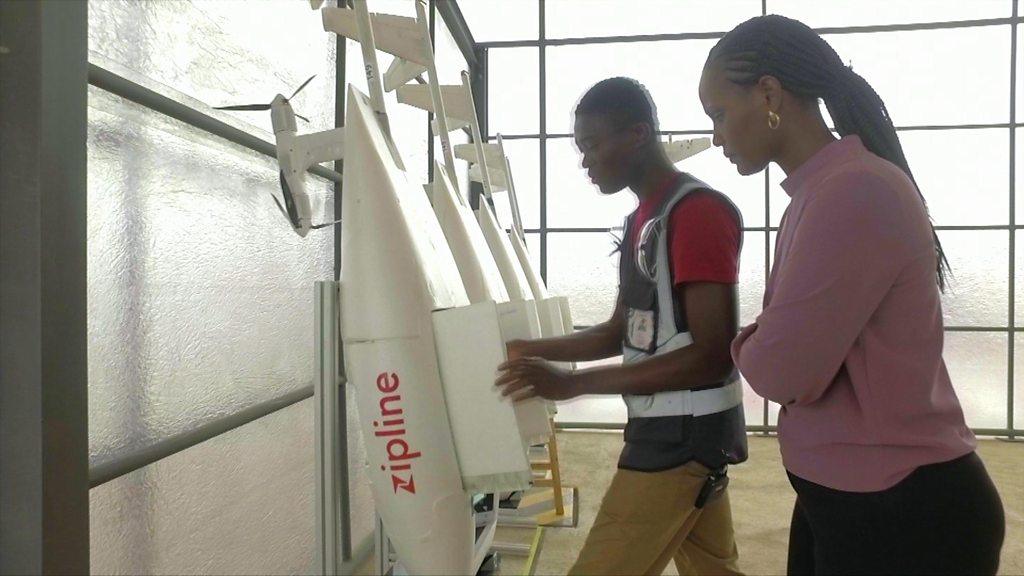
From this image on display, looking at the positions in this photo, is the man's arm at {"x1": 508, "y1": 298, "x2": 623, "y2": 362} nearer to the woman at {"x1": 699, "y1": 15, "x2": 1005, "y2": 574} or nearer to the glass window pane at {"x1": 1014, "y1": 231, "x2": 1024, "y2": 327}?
the woman at {"x1": 699, "y1": 15, "x2": 1005, "y2": 574}

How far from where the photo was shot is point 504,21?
189 inches

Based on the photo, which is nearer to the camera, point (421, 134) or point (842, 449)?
point (842, 449)

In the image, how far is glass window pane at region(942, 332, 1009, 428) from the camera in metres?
4.43

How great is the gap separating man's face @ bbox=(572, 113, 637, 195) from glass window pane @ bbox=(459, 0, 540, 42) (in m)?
3.76

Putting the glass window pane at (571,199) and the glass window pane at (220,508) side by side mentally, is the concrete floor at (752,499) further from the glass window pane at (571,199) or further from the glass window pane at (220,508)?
the glass window pane at (571,199)

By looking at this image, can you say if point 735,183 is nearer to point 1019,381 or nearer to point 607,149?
Answer: point 1019,381

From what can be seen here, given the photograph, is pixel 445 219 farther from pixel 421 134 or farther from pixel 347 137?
pixel 421 134

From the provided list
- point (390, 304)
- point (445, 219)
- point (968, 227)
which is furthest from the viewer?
point (968, 227)

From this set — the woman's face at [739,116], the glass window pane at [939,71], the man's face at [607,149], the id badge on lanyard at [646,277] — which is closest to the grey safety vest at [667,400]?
the id badge on lanyard at [646,277]

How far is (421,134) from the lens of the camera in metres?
3.22

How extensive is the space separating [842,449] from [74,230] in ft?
3.58

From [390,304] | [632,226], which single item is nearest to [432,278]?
Result: [390,304]

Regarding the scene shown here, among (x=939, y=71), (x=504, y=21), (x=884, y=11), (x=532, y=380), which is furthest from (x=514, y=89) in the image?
(x=532, y=380)

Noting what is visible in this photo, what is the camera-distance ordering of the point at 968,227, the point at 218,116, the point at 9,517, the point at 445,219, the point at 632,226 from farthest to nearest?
the point at 968,227 → the point at 445,219 → the point at 218,116 → the point at 632,226 → the point at 9,517
